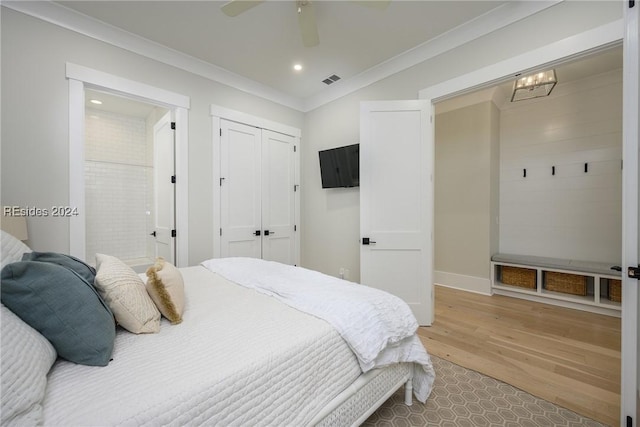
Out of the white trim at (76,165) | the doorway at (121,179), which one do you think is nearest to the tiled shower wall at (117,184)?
the doorway at (121,179)

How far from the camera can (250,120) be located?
345 cm

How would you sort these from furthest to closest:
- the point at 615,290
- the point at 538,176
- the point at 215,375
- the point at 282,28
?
the point at 538,176, the point at 615,290, the point at 282,28, the point at 215,375

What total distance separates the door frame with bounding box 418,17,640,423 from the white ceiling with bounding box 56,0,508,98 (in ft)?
1.62

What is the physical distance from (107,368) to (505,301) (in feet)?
13.6

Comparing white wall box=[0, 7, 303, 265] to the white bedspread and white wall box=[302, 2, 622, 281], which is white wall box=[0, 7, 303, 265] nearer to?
the white bedspread

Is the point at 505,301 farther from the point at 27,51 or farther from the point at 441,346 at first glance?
the point at 27,51

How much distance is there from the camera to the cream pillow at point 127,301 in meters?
1.10

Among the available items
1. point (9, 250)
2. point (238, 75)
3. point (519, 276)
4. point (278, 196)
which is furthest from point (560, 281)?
point (9, 250)

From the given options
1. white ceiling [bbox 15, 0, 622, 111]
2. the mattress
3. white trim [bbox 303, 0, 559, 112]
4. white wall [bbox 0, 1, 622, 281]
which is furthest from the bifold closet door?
the mattress

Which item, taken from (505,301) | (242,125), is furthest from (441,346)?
(242,125)

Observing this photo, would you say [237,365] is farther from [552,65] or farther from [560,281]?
[560,281]

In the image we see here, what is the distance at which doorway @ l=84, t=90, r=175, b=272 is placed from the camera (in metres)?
3.99

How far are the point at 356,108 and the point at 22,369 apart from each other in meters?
3.52

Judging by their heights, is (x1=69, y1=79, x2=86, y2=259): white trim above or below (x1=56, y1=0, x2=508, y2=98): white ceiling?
below
